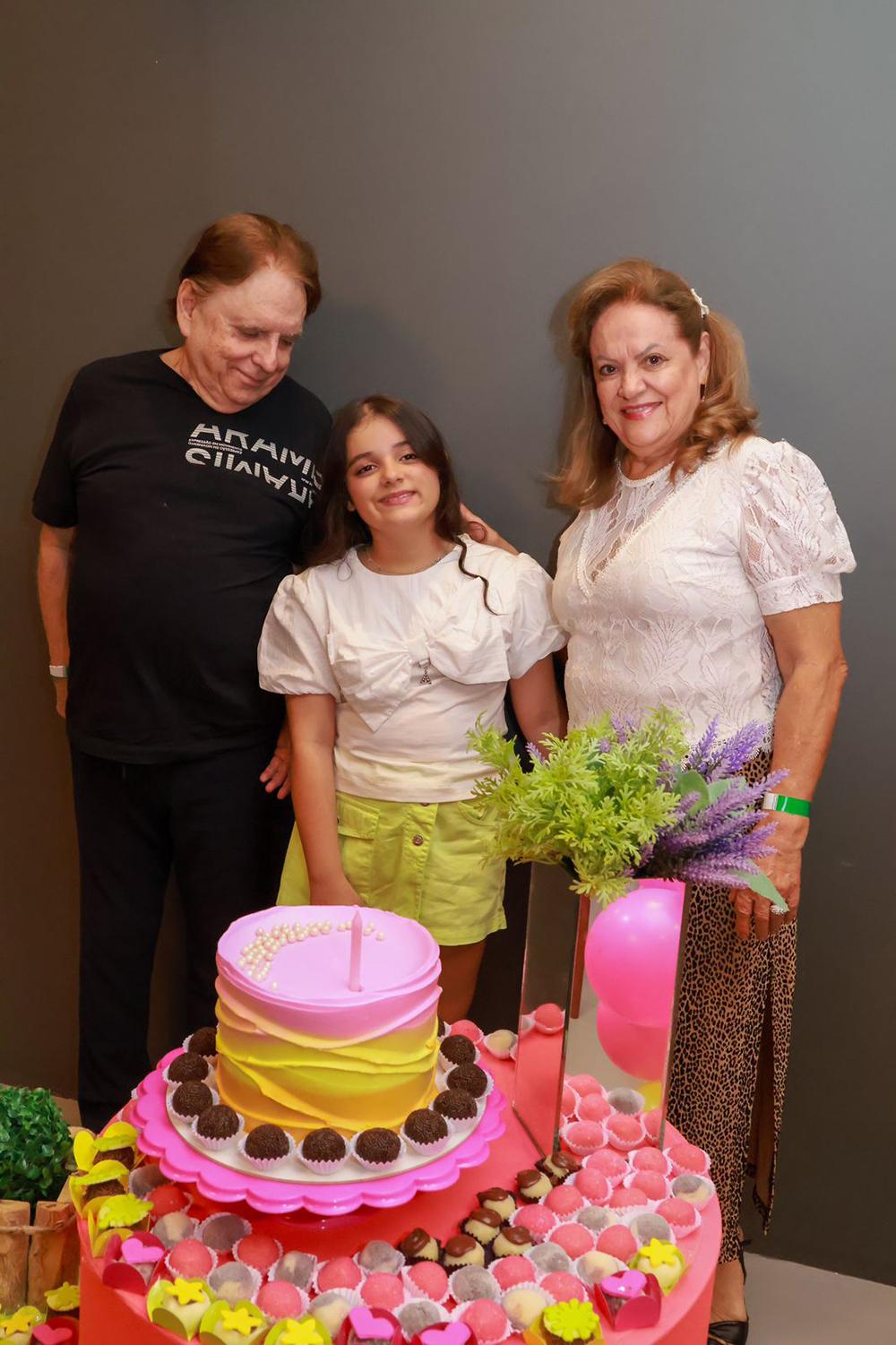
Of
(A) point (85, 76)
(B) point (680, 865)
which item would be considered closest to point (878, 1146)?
(B) point (680, 865)

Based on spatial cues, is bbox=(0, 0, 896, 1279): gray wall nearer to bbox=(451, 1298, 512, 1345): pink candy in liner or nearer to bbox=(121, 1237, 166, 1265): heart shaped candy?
bbox=(451, 1298, 512, 1345): pink candy in liner

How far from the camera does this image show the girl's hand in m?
2.00

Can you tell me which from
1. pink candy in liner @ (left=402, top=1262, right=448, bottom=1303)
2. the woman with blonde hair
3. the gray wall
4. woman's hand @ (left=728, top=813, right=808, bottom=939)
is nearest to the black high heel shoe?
the woman with blonde hair

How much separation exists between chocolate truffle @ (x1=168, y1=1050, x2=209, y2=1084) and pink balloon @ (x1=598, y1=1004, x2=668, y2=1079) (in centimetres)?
44

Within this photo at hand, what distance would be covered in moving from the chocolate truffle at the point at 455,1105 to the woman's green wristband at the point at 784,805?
2.24 feet

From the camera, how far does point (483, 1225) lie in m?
1.23

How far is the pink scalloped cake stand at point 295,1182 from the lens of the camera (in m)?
1.14

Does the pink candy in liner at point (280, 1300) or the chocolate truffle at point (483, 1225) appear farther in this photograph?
the chocolate truffle at point (483, 1225)

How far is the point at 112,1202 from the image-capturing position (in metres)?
1.22

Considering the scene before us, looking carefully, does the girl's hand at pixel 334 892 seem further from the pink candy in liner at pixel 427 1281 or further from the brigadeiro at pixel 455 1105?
the pink candy in liner at pixel 427 1281

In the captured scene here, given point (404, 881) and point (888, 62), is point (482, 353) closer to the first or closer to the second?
point (888, 62)

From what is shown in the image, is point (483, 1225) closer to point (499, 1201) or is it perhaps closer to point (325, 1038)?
point (499, 1201)

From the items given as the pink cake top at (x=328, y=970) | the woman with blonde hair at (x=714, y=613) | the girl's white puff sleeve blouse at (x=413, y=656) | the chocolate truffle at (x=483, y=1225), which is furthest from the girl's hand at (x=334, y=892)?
the chocolate truffle at (x=483, y=1225)

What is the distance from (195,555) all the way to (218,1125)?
116 cm
